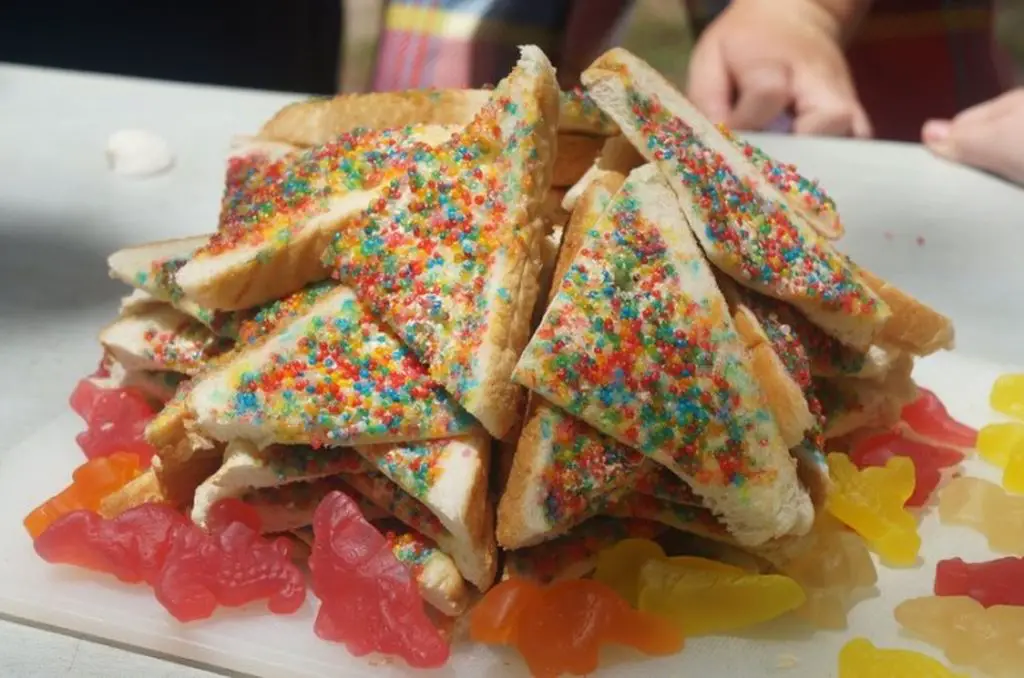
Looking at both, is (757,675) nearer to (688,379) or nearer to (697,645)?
(697,645)

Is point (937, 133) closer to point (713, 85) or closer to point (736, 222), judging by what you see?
point (713, 85)

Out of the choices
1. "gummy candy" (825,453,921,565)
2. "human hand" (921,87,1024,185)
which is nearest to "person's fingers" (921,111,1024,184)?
"human hand" (921,87,1024,185)

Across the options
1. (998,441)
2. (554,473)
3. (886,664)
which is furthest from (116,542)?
(998,441)

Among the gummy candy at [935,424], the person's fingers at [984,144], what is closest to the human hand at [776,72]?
the person's fingers at [984,144]

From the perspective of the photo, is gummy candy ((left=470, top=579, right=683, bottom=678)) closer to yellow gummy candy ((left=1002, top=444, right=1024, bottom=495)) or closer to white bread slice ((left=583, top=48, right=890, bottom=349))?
white bread slice ((left=583, top=48, right=890, bottom=349))

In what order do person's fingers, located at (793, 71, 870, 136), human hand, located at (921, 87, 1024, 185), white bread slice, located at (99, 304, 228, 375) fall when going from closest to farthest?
white bread slice, located at (99, 304, 228, 375), human hand, located at (921, 87, 1024, 185), person's fingers, located at (793, 71, 870, 136)

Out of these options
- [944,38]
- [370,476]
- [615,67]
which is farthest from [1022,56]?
[370,476]

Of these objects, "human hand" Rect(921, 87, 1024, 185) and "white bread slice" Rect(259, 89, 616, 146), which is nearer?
"white bread slice" Rect(259, 89, 616, 146)
